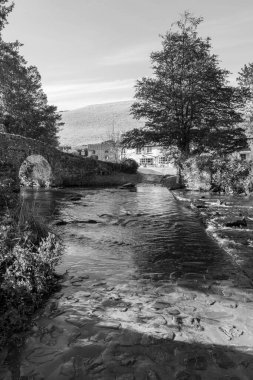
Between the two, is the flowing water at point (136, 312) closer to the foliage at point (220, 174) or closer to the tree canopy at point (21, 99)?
the foliage at point (220, 174)

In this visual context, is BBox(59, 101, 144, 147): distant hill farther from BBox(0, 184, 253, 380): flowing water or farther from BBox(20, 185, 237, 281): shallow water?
BBox(0, 184, 253, 380): flowing water

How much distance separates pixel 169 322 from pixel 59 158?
33.8m

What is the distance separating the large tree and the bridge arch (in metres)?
10.3

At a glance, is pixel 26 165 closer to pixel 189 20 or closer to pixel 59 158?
pixel 59 158

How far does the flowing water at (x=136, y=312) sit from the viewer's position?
14.6 feet

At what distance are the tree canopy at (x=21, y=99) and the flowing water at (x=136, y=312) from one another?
3007 cm

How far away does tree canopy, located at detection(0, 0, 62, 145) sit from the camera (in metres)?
34.8

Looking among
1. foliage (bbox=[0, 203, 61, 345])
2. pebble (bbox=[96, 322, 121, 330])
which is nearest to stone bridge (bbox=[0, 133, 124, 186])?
foliage (bbox=[0, 203, 61, 345])

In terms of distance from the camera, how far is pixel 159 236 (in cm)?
1173

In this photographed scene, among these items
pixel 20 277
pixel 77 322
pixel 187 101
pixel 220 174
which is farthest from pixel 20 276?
pixel 187 101

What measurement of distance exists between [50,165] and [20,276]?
102 ft

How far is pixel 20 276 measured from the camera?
6328 mm

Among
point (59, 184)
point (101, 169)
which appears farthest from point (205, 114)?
point (59, 184)

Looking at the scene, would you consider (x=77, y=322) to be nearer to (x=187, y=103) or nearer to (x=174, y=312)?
(x=174, y=312)
